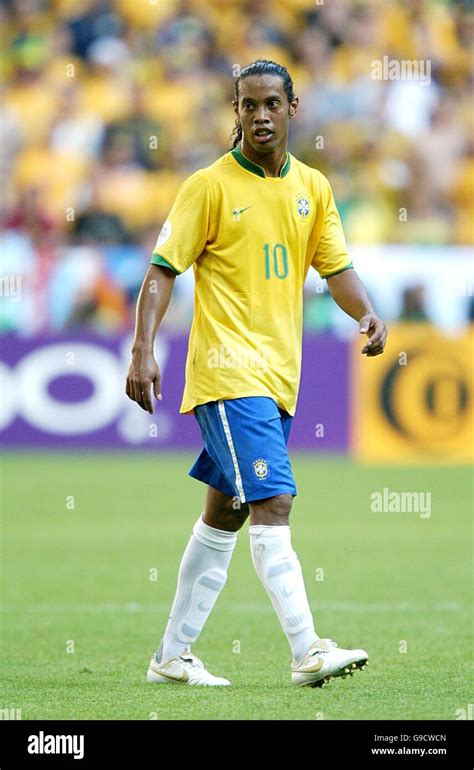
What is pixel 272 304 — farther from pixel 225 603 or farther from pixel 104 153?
pixel 104 153

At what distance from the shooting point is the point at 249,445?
5332 millimetres

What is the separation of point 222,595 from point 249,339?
3141 millimetres

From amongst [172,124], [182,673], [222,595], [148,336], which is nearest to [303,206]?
[148,336]

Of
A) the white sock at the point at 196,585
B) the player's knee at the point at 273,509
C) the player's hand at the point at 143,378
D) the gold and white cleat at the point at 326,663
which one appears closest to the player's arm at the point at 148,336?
the player's hand at the point at 143,378

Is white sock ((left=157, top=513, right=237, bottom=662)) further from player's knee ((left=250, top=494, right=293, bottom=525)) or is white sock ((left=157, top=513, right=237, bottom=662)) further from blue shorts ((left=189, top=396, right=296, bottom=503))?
player's knee ((left=250, top=494, right=293, bottom=525))

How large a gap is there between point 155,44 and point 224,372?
14.3m

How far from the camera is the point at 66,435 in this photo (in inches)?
585

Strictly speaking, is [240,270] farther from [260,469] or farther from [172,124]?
[172,124]

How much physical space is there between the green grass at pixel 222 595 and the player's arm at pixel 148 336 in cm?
113

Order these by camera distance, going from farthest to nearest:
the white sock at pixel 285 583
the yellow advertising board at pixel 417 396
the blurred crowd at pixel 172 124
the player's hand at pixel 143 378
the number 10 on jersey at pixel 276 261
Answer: the blurred crowd at pixel 172 124
the yellow advertising board at pixel 417 396
the number 10 on jersey at pixel 276 261
the white sock at pixel 285 583
the player's hand at pixel 143 378

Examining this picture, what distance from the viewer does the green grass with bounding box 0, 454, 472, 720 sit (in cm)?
527

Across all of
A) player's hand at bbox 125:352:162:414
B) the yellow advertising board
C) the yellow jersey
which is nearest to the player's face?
the yellow jersey

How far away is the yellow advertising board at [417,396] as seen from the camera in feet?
47.4

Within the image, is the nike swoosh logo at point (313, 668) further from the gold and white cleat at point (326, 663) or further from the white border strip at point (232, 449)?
the white border strip at point (232, 449)
